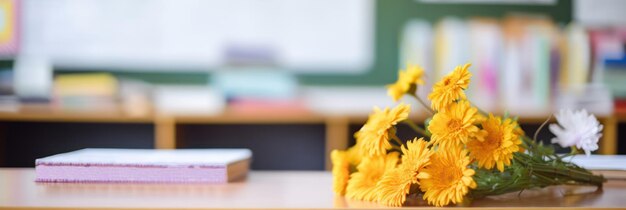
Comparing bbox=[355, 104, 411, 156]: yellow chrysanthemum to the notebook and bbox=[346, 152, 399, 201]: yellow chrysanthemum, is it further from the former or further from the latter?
the notebook

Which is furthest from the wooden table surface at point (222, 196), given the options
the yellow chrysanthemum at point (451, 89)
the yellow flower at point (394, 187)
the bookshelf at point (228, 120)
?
the bookshelf at point (228, 120)

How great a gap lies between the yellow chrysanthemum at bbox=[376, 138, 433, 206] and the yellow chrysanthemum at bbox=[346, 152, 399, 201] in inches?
1.8

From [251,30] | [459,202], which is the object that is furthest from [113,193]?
[251,30]

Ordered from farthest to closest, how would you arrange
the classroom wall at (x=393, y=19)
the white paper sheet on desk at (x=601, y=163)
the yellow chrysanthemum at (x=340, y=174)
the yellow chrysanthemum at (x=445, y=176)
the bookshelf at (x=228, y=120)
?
the classroom wall at (x=393, y=19) < the bookshelf at (x=228, y=120) < the white paper sheet on desk at (x=601, y=163) < the yellow chrysanthemum at (x=340, y=174) < the yellow chrysanthemum at (x=445, y=176)

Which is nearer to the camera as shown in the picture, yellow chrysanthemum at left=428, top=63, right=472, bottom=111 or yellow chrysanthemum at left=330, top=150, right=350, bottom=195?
yellow chrysanthemum at left=428, top=63, right=472, bottom=111

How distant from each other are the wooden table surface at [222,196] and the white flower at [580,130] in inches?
2.8

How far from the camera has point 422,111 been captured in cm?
225

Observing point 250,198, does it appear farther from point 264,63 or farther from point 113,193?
point 264,63

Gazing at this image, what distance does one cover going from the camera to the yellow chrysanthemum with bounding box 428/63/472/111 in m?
0.79

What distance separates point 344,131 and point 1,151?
4.51ft

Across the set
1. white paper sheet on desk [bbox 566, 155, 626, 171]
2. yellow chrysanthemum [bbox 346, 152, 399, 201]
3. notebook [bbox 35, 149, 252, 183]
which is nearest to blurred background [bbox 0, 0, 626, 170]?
white paper sheet on desk [bbox 566, 155, 626, 171]

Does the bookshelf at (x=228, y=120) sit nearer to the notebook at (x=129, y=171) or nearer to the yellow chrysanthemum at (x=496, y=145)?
the notebook at (x=129, y=171)

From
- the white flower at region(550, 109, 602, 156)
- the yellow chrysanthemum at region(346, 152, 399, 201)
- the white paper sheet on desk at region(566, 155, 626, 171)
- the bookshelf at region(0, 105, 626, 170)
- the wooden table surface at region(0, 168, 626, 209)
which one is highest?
the white flower at region(550, 109, 602, 156)

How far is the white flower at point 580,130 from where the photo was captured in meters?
0.93
